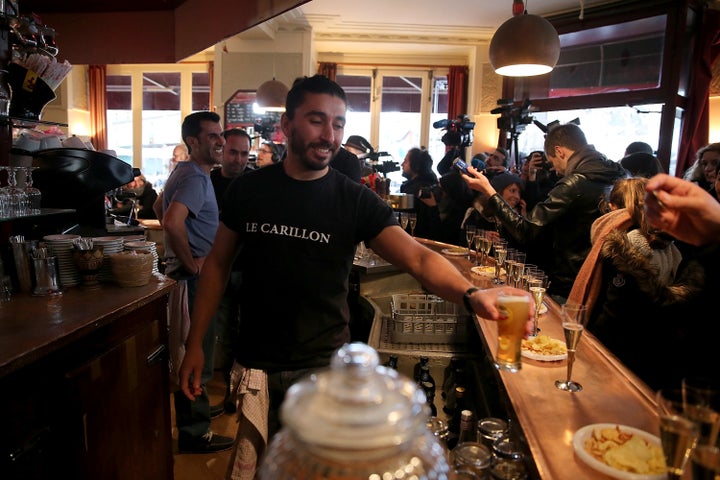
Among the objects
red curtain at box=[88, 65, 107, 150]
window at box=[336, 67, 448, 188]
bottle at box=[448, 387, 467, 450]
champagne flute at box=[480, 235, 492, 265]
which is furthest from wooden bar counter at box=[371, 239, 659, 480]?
red curtain at box=[88, 65, 107, 150]

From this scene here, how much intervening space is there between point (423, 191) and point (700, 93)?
13.0 feet

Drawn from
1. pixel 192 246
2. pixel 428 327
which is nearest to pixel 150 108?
pixel 192 246

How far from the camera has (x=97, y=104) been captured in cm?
935

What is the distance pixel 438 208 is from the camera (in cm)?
433

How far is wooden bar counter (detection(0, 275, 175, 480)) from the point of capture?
141 centimetres

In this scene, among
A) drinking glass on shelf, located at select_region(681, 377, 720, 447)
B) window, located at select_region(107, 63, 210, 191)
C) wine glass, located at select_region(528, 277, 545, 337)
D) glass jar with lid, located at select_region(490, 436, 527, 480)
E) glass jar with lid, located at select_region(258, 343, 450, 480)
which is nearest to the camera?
glass jar with lid, located at select_region(258, 343, 450, 480)

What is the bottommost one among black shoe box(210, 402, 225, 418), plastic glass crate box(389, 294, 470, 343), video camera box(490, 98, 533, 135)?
black shoe box(210, 402, 225, 418)

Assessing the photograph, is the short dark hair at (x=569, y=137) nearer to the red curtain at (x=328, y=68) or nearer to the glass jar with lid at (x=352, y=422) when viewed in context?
the glass jar with lid at (x=352, y=422)

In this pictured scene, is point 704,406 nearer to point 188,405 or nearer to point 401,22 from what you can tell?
point 188,405

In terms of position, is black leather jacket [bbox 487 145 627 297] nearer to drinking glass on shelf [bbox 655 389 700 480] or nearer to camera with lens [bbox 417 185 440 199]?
camera with lens [bbox 417 185 440 199]

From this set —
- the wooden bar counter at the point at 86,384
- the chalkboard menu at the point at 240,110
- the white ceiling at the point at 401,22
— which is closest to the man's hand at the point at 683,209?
the wooden bar counter at the point at 86,384

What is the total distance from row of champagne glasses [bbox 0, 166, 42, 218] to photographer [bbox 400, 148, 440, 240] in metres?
2.94

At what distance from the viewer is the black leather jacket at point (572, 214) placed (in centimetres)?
273

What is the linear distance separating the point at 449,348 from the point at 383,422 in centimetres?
197
